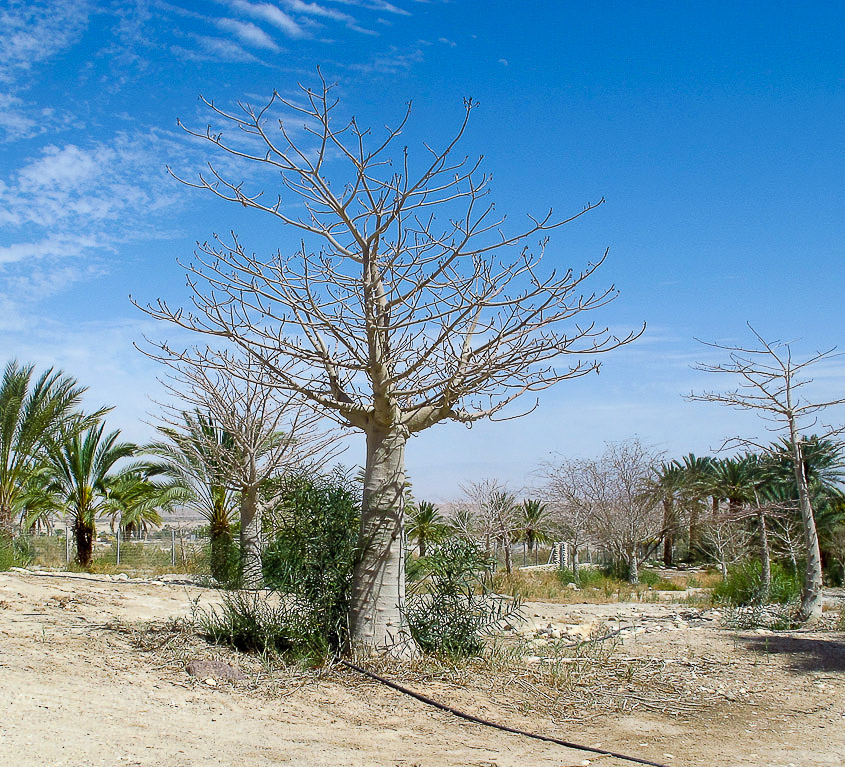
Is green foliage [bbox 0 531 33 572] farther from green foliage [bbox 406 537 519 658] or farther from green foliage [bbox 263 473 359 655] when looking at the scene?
green foliage [bbox 406 537 519 658]

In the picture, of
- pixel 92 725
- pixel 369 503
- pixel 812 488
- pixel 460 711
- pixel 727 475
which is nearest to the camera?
pixel 92 725

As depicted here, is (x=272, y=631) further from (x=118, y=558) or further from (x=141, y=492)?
(x=118, y=558)

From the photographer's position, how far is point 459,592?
7.31m

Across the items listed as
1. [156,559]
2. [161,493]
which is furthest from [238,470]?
[156,559]

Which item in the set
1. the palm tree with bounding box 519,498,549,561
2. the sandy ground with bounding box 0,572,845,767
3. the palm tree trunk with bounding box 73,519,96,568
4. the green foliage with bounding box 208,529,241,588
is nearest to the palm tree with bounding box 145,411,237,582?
the green foliage with bounding box 208,529,241,588

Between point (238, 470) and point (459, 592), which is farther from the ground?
point (238, 470)

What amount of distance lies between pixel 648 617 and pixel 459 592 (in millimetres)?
7572

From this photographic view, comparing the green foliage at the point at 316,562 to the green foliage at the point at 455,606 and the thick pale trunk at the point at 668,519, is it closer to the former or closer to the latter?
the green foliage at the point at 455,606

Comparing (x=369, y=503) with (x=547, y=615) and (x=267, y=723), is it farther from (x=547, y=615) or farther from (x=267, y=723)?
(x=547, y=615)

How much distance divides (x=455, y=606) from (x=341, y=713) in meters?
2.00

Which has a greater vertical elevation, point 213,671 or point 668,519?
point 668,519

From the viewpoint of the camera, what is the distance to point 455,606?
735 centimetres

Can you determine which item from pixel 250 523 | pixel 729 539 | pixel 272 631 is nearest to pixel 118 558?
pixel 250 523

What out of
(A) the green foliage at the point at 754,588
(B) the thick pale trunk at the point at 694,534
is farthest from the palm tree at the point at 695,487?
(A) the green foliage at the point at 754,588
